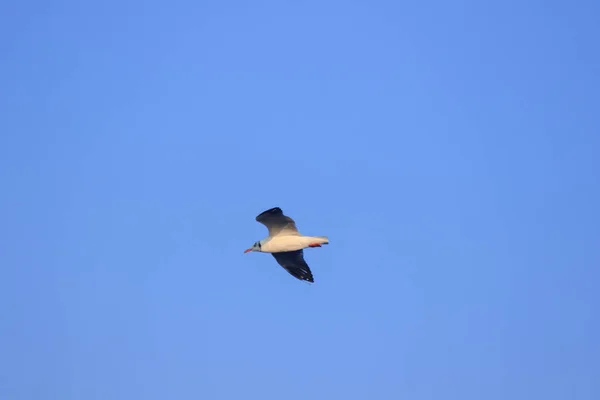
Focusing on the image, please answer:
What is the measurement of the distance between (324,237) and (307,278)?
7.40 ft

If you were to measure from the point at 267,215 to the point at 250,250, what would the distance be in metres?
2.83

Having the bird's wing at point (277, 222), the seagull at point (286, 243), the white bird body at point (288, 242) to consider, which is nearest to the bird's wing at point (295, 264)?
the seagull at point (286, 243)

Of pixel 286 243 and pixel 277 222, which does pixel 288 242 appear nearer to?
pixel 286 243

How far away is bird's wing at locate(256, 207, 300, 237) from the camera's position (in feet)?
107

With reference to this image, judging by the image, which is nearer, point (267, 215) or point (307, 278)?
point (267, 215)

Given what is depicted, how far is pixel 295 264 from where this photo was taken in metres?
35.0

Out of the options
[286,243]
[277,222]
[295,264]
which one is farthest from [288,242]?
[295,264]

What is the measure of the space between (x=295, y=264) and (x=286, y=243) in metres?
1.44

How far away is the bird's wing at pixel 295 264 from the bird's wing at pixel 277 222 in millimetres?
1186

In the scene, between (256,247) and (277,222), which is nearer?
(277,222)

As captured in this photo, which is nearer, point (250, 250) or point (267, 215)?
point (267, 215)

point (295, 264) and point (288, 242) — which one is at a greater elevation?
point (295, 264)

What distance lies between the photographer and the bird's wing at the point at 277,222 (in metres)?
32.5

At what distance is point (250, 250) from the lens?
1384 inches
